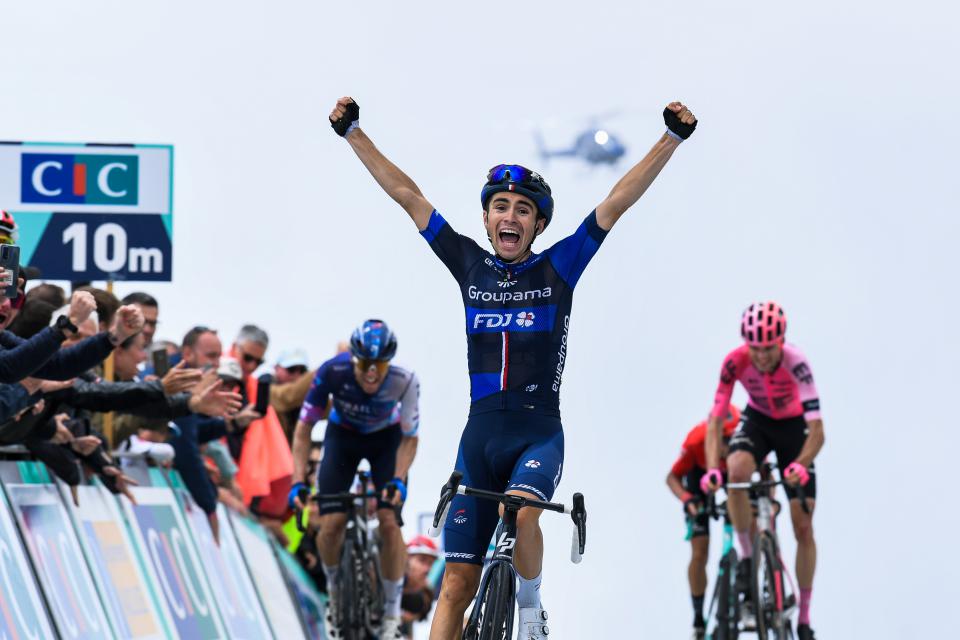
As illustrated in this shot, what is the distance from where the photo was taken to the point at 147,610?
10.8m

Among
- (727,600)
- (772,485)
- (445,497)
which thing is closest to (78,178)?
(772,485)

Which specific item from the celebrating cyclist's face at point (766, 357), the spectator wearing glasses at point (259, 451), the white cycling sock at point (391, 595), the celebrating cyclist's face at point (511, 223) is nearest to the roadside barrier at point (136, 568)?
the spectator wearing glasses at point (259, 451)

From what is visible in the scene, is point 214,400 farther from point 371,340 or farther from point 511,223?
point 511,223

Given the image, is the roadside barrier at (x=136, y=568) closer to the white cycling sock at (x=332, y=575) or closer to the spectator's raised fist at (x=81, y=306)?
Result: the white cycling sock at (x=332, y=575)

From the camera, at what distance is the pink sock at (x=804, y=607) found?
43.0ft

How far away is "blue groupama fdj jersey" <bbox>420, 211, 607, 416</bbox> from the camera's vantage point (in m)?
7.92

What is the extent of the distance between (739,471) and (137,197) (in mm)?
5019

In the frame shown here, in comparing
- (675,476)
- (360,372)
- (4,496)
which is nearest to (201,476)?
(360,372)

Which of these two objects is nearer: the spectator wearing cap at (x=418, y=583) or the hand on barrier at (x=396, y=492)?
the hand on barrier at (x=396, y=492)

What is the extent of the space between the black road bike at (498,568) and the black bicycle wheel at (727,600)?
5775 mm

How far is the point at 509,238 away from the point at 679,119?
0.99 m

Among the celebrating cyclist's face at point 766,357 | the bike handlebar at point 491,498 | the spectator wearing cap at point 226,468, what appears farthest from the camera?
the spectator wearing cap at point 226,468

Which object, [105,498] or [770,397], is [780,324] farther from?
[105,498]

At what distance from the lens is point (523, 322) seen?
26.1 feet
